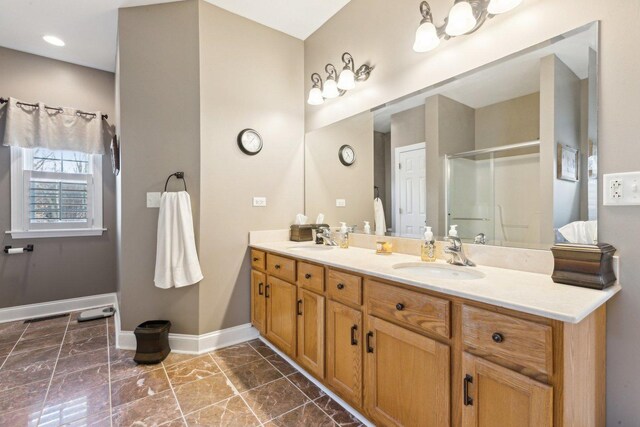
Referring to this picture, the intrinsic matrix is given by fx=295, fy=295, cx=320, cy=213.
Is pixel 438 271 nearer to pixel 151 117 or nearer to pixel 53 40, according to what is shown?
pixel 151 117

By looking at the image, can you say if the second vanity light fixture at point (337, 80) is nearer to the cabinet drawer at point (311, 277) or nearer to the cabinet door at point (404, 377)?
the cabinet drawer at point (311, 277)

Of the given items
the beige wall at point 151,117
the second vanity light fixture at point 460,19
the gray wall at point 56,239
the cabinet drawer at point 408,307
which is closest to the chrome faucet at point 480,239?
the cabinet drawer at point 408,307

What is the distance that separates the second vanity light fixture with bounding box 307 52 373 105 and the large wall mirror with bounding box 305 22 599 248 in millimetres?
309

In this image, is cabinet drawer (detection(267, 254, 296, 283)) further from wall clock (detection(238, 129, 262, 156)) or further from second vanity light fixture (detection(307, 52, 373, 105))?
second vanity light fixture (detection(307, 52, 373, 105))

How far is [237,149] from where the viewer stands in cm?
255

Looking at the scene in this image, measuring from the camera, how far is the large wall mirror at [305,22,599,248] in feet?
4.10

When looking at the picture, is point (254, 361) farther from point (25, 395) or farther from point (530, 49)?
point (530, 49)

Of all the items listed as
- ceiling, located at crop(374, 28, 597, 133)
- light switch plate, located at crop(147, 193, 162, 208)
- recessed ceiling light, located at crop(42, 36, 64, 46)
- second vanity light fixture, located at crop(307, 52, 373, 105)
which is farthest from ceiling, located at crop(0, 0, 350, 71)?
light switch plate, located at crop(147, 193, 162, 208)

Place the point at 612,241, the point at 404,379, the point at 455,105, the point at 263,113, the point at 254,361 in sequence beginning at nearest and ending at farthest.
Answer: the point at 612,241
the point at 404,379
the point at 455,105
the point at 254,361
the point at 263,113

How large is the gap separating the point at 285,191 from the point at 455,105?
163 centimetres

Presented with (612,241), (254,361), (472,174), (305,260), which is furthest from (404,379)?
(254,361)

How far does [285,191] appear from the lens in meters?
2.82

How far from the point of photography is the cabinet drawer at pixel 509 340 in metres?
0.89

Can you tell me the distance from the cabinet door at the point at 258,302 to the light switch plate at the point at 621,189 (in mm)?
2084
